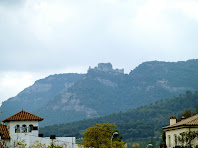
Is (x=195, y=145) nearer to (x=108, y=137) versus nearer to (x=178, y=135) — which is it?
(x=178, y=135)

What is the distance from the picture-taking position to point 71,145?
65188 millimetres

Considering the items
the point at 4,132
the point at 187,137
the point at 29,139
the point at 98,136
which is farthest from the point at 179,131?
the point at 4,132

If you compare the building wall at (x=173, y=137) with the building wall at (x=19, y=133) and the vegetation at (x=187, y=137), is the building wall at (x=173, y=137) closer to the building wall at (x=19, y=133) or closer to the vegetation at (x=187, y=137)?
the vegetation at (x=187, y=137)

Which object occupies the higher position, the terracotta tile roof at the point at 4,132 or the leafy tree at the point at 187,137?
the terracotta tile roof at the point at 4,132

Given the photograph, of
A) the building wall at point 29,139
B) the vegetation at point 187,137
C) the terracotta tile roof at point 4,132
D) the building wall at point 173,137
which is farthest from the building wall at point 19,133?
the vegetation at point 187,137

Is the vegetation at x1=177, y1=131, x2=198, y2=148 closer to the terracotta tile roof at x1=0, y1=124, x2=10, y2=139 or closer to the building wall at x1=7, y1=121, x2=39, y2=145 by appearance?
the building wall at x1=7, y1=121, x2=39, y2=145

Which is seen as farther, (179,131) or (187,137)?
(179,131)

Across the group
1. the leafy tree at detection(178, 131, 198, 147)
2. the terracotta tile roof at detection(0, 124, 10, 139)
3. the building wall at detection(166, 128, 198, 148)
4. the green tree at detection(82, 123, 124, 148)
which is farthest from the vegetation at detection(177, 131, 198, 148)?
the terracotta tile roof at detection(0, 124, 10, 139)

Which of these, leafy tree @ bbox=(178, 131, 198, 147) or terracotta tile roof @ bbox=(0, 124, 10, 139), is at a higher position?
terracotta tile roof @ bbox=(0, 124, 10, 139)

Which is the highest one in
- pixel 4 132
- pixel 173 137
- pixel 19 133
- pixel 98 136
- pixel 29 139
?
pixel 4 132

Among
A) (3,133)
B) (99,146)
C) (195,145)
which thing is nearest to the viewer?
(195,145)

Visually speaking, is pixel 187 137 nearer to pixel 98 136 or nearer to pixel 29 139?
pixel 29 139

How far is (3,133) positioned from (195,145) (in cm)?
→ 2685

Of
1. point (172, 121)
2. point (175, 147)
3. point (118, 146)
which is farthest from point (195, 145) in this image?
point (118, 146)
